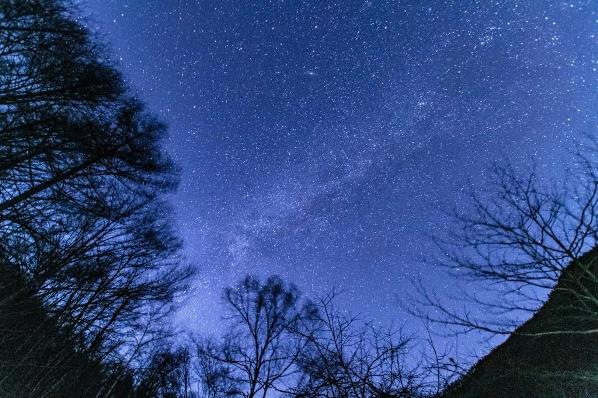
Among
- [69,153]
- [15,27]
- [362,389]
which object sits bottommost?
[362,389]

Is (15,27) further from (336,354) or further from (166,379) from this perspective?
(166,379)

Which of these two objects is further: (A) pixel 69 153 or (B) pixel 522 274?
(A) pixel 69 153

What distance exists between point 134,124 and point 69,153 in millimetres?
1656

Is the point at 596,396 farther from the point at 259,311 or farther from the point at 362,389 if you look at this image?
the point at 259,311

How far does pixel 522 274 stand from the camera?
139 inches

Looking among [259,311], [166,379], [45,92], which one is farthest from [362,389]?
[166,379]

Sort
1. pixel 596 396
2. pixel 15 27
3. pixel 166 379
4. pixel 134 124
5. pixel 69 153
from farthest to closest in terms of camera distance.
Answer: pixel 166 379 → pixel 134 124 → pixel 69 153 → pixel 15 27 → pixel 596 396

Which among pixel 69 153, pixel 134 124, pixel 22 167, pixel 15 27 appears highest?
pixel 134 124

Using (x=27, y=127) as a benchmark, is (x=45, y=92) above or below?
above

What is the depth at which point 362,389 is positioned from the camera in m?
2.94

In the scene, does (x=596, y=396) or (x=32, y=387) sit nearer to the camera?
(x=596, y=396)

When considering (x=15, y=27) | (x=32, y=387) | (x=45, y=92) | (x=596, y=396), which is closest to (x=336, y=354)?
(x=596, y=396)

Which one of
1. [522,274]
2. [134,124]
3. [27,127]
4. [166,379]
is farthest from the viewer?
[166,379]

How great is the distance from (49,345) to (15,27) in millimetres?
7717
